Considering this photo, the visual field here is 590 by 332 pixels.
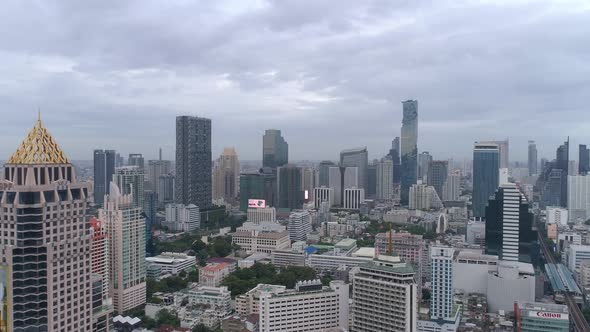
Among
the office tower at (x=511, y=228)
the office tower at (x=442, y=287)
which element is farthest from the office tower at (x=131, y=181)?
the office tower at (x=511, y=228)

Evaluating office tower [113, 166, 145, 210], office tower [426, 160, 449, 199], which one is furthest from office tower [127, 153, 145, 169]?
office tower [426, 160, 449, 199]

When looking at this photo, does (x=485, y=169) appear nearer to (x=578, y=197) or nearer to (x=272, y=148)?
(x=578, y=197)

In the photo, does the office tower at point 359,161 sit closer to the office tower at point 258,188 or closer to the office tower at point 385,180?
the office tower at point 385,180

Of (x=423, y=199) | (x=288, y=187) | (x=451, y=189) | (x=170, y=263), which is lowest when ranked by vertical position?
(x=170, y=263)


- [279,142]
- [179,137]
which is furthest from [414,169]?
[179,137]

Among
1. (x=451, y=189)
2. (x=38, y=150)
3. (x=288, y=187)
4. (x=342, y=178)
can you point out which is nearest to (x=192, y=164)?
(x=288, y=187)

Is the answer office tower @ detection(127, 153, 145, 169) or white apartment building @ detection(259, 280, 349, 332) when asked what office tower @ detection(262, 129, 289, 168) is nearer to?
office tower @ detection(127, 153, 145, 169)
